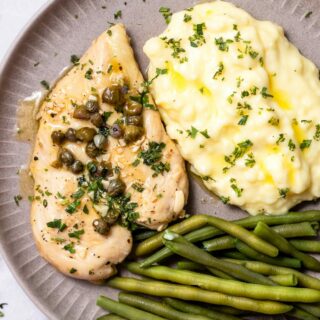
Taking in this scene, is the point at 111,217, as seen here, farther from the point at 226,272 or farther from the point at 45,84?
the point at 45,84

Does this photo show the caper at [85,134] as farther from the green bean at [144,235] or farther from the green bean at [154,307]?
the green bean at [154,307]

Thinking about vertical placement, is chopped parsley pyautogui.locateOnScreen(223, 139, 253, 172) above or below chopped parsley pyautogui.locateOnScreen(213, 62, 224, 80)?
below

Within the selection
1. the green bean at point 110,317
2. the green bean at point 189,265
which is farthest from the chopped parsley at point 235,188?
the green bean at point 110,317

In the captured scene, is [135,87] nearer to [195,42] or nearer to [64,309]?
[195,42]

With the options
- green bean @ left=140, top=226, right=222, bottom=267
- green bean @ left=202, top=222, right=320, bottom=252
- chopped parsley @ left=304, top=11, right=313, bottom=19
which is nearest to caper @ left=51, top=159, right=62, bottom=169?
green bean @ left=140, top=226, right=222, bottom=267

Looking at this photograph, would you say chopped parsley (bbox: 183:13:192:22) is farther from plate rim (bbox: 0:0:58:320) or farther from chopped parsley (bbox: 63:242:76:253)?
chopped parsley (bbox: 63:242:76:253)
